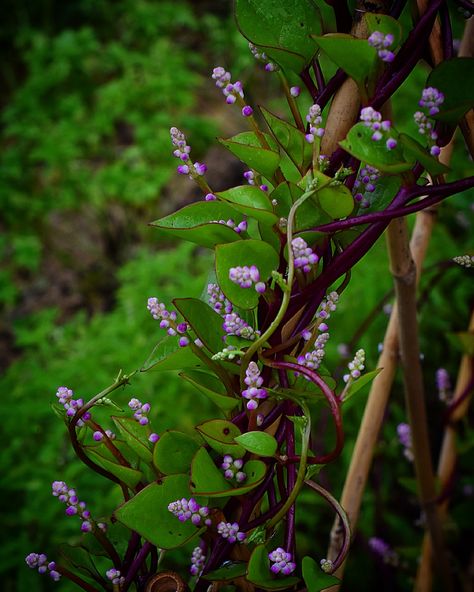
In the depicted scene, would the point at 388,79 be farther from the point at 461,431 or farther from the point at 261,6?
the point at 461,431

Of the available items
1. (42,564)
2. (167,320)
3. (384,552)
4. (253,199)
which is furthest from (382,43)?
(384,552)

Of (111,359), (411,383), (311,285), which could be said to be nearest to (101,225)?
(111,359)

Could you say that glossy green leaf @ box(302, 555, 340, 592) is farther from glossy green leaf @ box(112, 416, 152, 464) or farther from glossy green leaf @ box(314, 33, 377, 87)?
glossy green leaf @ box(314, 33, 377, 87)

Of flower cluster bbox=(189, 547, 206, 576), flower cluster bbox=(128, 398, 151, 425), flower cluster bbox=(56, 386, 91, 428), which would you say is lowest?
flower cluster bbox=(189, 547, 206, 576)

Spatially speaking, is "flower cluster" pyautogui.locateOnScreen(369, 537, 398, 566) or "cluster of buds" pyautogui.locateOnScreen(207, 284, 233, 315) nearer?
"cluster of buds" pyautogui.locateOnScreen(207, 284, 233, 315)

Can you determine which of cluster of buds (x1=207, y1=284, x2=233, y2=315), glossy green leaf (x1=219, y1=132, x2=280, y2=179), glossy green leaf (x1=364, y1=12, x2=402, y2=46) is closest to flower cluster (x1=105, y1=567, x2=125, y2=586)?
cluster of buds (x1=207, y1=284, x2=233, y2=315)

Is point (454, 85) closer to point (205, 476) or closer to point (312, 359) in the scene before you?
point (312, 359)
